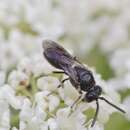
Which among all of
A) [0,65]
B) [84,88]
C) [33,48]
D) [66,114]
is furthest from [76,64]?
[33,48]

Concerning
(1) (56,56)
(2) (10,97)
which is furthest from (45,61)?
(2) (10,97)

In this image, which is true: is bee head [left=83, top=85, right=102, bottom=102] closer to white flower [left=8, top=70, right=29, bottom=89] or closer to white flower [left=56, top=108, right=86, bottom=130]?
white flower [left=56, top=108, right=86, bottom=130]

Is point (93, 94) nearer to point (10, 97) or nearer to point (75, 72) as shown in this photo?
point (75, 72)

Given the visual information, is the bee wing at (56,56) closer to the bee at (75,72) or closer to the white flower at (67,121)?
the bee at (75,72)

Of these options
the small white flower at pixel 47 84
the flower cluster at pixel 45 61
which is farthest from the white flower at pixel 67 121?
the small white flower at pixel 47 84

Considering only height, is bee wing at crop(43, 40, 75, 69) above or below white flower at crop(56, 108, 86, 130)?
above

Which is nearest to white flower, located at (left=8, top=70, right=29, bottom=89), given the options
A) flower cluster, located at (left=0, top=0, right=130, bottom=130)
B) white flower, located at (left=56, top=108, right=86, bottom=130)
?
flower cluster, located at (left=0, top=0, right=130, bottom=130)

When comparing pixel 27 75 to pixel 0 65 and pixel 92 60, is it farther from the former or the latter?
pixel 92 60
